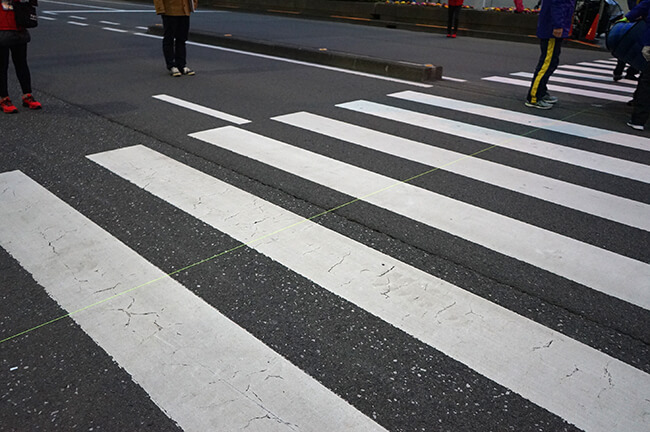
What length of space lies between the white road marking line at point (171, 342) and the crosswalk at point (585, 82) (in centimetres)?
831

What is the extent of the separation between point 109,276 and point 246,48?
34.6 feet

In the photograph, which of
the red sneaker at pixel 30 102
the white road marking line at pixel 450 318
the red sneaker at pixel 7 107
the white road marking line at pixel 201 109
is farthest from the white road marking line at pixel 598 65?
the red sneaker at pixel 7 107

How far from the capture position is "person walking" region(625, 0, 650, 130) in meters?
6.54

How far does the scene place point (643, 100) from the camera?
6770 millimetres

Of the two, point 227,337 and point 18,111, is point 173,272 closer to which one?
point 227,337

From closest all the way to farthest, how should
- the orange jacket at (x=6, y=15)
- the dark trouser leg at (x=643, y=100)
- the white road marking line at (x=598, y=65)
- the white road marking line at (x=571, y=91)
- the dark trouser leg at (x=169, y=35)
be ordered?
the orange jacket at (x=6, y=15), the dark trouser leg at (x=643, y=100), the dark trouser leg at (x=169, y=35), the white road marking line at (x=571, y=91), the white road marking line at (x=598, y=65)

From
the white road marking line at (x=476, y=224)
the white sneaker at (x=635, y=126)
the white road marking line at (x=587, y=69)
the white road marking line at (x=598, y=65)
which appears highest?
the white road marking line at (x=598, y=65)

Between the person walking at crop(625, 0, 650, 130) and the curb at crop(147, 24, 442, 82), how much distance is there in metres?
3.50

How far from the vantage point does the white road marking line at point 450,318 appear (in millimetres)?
2346

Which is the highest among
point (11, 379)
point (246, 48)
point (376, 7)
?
point (376, 7)

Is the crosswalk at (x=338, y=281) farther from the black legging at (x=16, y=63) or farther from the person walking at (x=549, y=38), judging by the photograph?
the black legging at (x=16, y=63)

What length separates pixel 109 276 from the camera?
3.15 metres

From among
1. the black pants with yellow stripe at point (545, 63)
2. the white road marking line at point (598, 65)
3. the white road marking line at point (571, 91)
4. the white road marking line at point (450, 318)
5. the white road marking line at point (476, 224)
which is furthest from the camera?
the white road marking line at point (598, 65)

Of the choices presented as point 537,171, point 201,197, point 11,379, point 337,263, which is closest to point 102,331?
point 11,379
